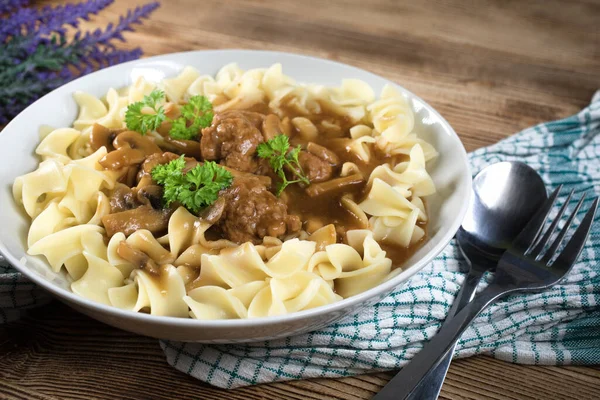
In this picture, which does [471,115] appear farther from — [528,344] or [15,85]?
[15,85]

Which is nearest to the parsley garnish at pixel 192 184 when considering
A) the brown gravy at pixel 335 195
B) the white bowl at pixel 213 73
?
the brown gravy at pixel 335 195

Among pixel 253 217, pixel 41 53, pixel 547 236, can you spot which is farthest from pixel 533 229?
pixel 41 53

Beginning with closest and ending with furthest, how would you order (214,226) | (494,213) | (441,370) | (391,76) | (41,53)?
(441,370)
(214,226)
(494,213)
(41,53)
(391,76)

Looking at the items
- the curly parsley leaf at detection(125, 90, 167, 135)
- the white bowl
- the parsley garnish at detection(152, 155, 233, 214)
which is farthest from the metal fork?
the curly parsley leaf at detection(125, 90, 167, 135)

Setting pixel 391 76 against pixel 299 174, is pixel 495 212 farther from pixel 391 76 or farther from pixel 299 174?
pixel 391 76

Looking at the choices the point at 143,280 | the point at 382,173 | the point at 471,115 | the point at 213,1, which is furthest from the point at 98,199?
the point at 213,1

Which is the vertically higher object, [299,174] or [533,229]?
[299,174]

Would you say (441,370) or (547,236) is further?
(547,236)
